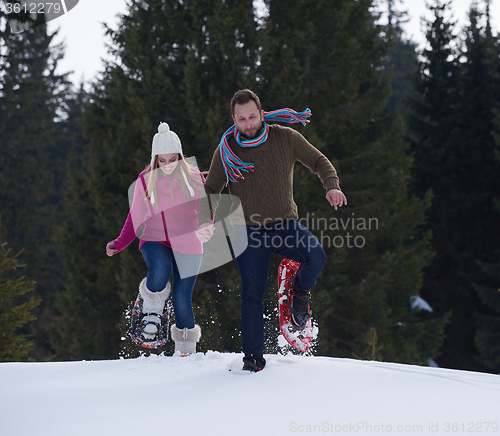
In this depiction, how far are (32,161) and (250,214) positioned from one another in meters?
21.7

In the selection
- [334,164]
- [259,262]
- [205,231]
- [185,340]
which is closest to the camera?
[259,262]

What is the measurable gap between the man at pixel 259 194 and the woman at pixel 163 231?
0.44 metres

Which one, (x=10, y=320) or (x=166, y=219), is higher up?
(x=166, y=219)

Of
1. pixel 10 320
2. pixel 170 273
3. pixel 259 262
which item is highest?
pixel 259 262

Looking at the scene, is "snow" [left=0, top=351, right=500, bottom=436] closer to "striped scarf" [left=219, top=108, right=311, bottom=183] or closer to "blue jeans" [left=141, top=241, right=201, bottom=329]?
"blue jeans" [left=141, top=241, right=201, bottom=329]

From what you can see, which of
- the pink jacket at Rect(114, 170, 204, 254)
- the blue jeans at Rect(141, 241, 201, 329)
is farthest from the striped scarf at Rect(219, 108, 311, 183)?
the blue jeans at Rect(141, 241, 201, 329)

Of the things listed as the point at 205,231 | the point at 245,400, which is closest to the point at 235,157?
the point at 205,231

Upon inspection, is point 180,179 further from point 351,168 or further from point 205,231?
point 351,168

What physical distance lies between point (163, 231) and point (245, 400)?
1.72 meters

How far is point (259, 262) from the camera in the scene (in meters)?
3.77

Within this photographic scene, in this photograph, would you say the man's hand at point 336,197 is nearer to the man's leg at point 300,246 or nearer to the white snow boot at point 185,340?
the man's leg at point 300,246

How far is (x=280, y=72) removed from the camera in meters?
12.8

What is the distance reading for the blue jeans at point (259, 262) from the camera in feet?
12.4

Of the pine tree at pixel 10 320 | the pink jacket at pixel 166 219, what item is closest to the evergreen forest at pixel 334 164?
the pine tree at pixel 10 320
